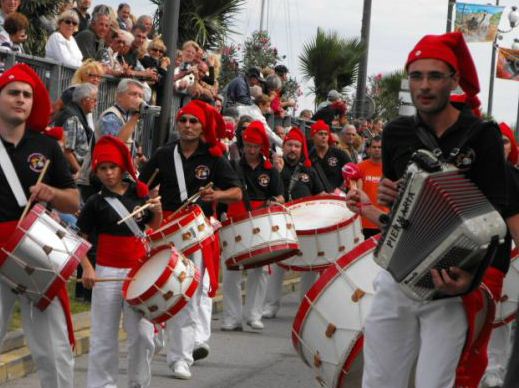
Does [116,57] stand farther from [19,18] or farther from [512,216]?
[512,216]

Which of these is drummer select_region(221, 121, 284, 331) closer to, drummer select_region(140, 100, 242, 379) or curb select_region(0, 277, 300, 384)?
curb select_region(0, 277, 300, 384)

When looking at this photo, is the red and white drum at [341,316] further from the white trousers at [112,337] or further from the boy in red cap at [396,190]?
the white trousers at [112,337]

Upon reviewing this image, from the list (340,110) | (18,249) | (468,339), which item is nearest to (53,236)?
(18,249)

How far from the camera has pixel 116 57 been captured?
1494 centimetres

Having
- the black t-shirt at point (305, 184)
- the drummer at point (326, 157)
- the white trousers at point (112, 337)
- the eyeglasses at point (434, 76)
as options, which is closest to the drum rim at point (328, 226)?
the black t-shirt at point (305, 184)

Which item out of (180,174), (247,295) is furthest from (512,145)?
(247,295)

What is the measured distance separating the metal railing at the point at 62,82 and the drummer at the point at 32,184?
5057 millimetres

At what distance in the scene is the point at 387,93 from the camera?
47.2 m

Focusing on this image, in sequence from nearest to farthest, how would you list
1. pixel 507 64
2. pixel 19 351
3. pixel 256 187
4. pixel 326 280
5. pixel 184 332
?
pixel 326 280 < pixel 19 351 < pixel 184 332 < pixel 256 187 < pixel 507 64

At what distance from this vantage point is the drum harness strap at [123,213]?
861 cm

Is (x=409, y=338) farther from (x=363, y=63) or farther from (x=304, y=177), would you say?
(x=363, y=63)

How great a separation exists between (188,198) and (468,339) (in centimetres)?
461

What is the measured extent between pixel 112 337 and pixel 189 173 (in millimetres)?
2129

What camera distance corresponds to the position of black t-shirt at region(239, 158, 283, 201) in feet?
43.9
